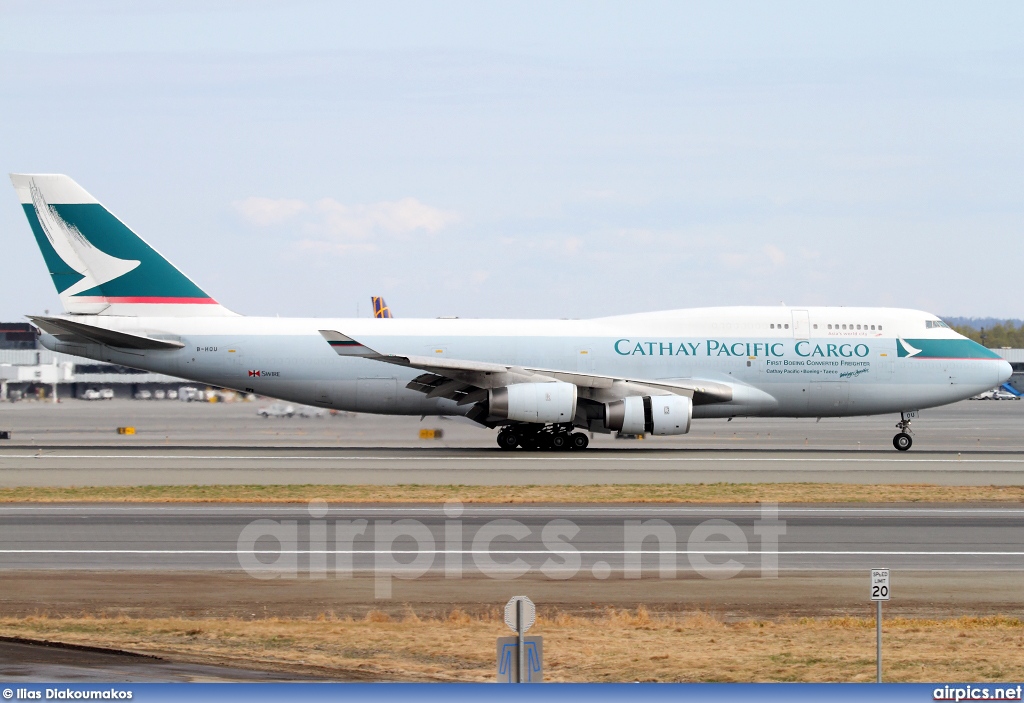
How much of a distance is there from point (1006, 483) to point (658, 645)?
19.3 metres

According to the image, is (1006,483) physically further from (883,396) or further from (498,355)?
(498,355)

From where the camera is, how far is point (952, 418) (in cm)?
6669

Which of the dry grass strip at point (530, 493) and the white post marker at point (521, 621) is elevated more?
the dry grass strip at point (530, 493)

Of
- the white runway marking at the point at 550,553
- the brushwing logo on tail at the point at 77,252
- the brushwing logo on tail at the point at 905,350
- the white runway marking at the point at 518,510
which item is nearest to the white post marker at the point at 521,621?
the white runway marking at the point at 550,553

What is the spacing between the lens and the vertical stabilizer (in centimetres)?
3678

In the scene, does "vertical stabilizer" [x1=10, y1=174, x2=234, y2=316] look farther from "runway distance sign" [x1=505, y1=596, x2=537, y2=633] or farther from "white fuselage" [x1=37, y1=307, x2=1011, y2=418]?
"runway distance sign" [x1=505, y1=596, x2=537, y2=633]

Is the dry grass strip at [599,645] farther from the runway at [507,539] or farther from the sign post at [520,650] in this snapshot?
the runway at [507,539]

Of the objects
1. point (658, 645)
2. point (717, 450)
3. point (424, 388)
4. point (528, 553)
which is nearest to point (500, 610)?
point (658, 645)

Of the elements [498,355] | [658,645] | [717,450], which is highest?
[498,355]

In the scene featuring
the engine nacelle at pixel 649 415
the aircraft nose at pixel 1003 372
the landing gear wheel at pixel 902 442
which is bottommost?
the landing gear wheel at pixel 902 442

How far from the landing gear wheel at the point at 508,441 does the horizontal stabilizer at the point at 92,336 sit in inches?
421

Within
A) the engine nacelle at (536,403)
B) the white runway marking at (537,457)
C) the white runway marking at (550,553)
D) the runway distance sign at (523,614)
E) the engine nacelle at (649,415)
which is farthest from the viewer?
the engine nacelle at (649,415)

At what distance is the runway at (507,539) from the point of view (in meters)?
16.3

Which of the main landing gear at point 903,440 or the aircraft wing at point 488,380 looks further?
the main landing gear at point 903,440
